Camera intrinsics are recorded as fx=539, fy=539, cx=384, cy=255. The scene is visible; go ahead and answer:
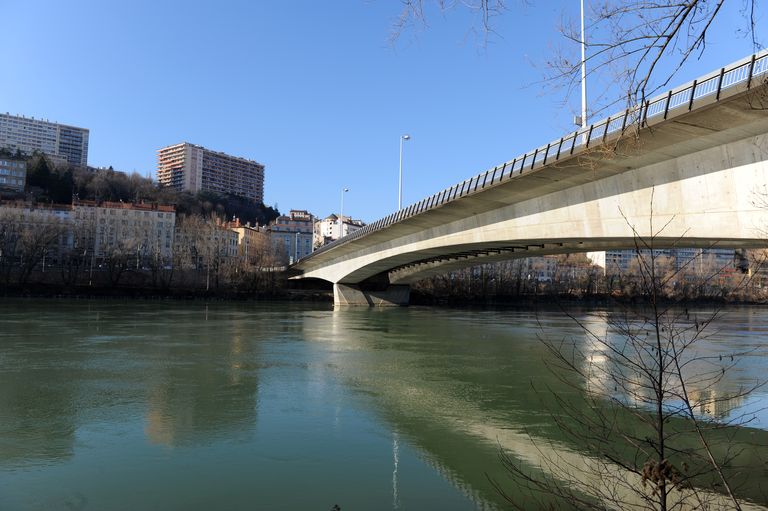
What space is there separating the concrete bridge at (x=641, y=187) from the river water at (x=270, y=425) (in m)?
4.65

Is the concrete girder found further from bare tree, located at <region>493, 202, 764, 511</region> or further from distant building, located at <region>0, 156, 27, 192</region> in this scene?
distant building, located at <region>0, 156, 27, 192</region>

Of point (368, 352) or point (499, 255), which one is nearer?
point (368, 352)

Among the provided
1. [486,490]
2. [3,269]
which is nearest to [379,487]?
[486,490]

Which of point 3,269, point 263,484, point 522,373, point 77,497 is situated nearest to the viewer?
point 77,497

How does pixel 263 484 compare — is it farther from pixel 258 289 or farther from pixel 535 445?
pixel 258 289

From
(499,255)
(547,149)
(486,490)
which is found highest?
(547,149)

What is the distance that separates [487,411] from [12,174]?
6065 inches

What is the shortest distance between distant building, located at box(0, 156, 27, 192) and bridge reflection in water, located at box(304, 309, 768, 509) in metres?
139

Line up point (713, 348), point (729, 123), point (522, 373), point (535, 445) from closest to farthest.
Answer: point (535, 445)
point (729, 123)
point (522, 373)
point (713, 348)

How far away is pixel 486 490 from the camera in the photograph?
7609 millimetres

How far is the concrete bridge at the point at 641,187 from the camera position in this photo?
13.4 meters

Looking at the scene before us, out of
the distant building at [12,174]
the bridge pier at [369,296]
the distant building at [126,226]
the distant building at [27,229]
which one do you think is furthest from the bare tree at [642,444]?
the distant building at [12,174]

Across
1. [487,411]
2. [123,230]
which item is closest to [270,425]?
[487,411]

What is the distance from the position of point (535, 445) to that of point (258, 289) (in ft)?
251
